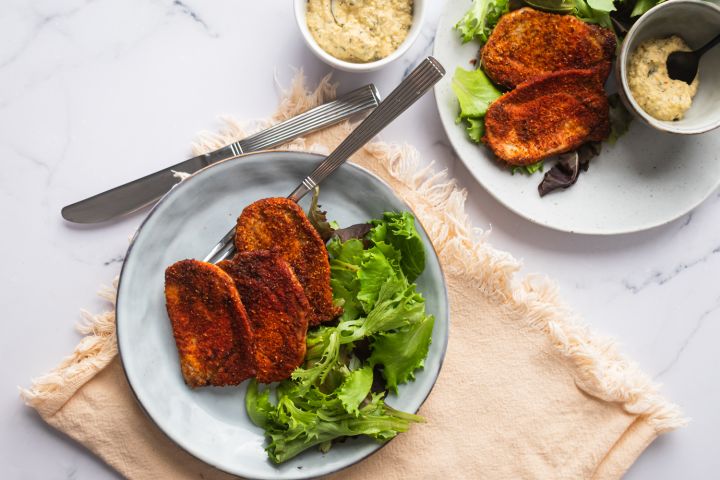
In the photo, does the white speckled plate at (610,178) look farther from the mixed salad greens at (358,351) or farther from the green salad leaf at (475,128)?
the mixed salad greens at (358,351)

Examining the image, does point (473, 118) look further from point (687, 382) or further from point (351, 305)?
point (687, 382)

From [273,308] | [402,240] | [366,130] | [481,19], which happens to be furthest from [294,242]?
[481,19]

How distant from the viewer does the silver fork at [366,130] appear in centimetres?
234

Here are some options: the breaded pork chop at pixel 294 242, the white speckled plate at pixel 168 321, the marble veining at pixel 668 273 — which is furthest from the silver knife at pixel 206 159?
the marble veining at pixel 668 273

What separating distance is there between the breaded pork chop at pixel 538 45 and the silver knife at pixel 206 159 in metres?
0.54

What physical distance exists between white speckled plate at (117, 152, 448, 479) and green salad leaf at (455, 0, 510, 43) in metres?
0.75

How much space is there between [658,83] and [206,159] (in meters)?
1.91

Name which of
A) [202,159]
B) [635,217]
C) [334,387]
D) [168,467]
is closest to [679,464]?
[635,217]

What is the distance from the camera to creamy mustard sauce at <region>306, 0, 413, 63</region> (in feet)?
7.97

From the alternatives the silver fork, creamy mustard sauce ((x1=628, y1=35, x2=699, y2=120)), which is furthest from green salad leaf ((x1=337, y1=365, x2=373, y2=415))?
creamy mustard sauce ((x1=628, y1=35, x2=699, y2=120))

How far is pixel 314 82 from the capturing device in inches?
106

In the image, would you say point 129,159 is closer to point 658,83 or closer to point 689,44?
point 658,83

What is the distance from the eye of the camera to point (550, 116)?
2584 mm

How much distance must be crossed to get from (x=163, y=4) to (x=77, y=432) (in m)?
1.88
